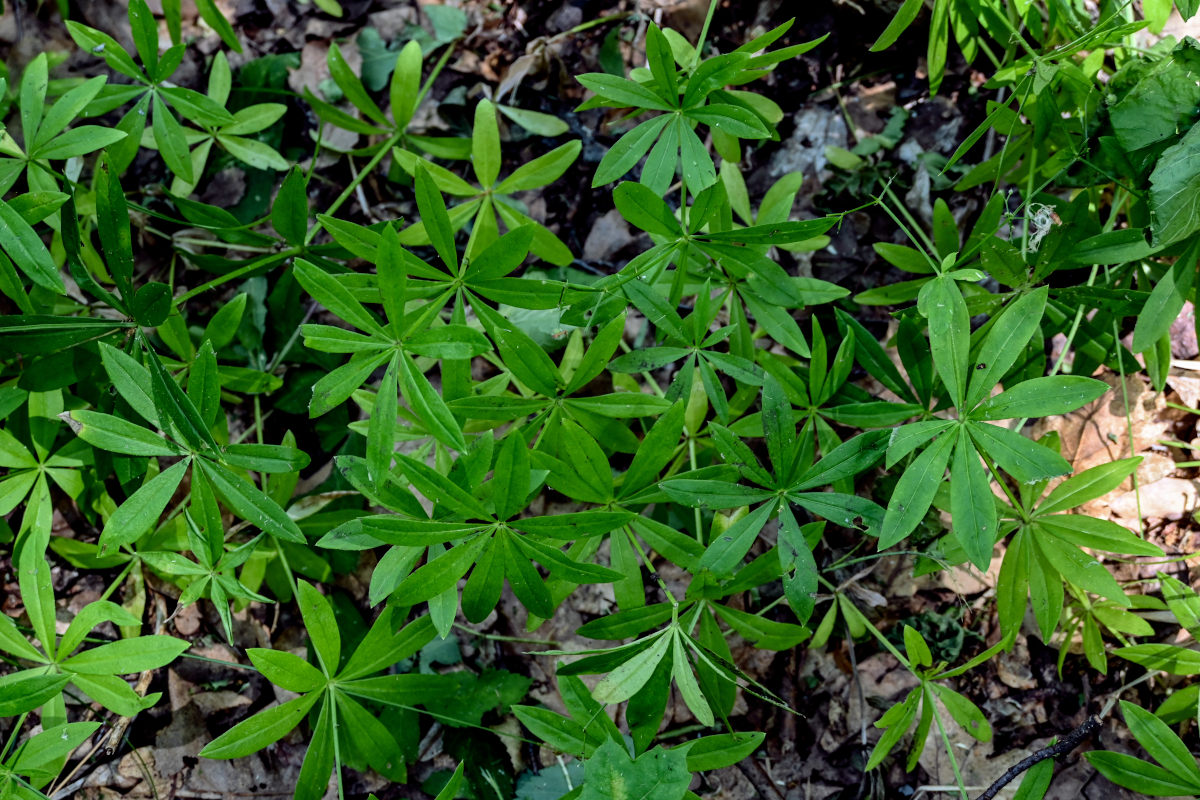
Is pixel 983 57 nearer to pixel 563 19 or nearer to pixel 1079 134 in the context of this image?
pixel 1079 134

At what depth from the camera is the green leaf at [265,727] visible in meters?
1.87

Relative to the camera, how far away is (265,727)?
6.24 ft

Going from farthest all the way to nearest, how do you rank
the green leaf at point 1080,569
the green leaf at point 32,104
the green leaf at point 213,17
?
the green leaf at point 213,17, the green leaf at point 32,104, the green leaf at point 1080,569

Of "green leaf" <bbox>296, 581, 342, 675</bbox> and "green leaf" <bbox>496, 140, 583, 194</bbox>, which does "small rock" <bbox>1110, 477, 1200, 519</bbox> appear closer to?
"green leaf" <bbox>496, 140, 583, 194</bbox>

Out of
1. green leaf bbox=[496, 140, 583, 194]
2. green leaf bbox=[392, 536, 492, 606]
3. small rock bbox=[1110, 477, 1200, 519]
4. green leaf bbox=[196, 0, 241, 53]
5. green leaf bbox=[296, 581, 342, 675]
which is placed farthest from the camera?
green leaf bbox=[196, 0, 241, 53]

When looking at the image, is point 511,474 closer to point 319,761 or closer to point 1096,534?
point 319,761

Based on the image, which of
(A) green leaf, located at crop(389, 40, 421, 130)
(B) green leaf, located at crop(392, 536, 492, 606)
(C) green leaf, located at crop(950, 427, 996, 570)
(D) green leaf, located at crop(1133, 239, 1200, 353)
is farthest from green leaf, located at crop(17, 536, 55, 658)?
(D) green leaf, located at crop(1133, 239, 1200, 353)

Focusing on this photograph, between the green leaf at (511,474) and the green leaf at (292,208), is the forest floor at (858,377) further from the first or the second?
the green leaf at (511,474)

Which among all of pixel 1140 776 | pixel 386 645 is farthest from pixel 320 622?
pixel 1140 776

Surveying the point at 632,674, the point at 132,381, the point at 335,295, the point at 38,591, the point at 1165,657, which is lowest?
the point at 38,591

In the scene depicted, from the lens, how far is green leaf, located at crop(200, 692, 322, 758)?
1.87 m

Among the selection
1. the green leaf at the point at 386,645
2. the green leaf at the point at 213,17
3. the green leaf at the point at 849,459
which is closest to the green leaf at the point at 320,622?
the green leaf at the point at 386,645

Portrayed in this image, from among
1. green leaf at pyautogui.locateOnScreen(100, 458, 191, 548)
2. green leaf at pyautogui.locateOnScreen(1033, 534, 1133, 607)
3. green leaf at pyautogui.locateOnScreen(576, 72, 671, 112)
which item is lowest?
green leaf at pyautogui.locateOnScreen(100, 458, 191, 548)

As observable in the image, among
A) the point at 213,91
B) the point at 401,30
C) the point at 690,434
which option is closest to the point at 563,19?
the point at 401,30
